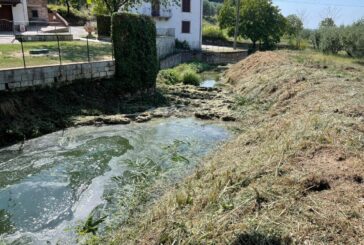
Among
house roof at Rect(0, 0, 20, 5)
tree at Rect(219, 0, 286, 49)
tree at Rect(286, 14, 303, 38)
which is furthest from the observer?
tree at Rect(286, 14, 303, 38)

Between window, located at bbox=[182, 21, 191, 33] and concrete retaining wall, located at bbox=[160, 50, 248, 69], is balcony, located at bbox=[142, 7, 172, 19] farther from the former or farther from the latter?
concrete retaining wall, located at bbox=[160, 50, 248, 69]

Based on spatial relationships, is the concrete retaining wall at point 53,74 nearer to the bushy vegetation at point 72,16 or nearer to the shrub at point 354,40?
the shrub at point 354,40

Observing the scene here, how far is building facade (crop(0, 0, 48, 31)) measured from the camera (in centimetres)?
2762

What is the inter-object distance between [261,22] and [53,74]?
1286 inches

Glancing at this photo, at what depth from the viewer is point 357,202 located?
18.1 feet

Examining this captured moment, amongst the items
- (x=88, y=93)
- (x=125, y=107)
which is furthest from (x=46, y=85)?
(x=125, y=107)

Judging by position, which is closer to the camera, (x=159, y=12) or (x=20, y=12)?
(x=20, y=12)

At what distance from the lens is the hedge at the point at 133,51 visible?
16375mm

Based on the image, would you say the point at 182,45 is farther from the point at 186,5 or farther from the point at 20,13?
the point at 20,13

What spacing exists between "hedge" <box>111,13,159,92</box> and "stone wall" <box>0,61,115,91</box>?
25.4 inches

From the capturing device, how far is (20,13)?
102ft

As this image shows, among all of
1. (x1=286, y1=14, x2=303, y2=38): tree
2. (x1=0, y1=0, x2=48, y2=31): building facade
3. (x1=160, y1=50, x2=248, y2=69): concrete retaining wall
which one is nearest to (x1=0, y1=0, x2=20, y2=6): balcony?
(x1=0, y1=0, x2=48, y2=31): building facade

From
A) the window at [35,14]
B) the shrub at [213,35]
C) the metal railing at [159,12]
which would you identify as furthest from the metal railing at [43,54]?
the shrub at [213,35]

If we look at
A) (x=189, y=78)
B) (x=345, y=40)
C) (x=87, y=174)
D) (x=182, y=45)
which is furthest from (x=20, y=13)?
(x=345, y=40)
